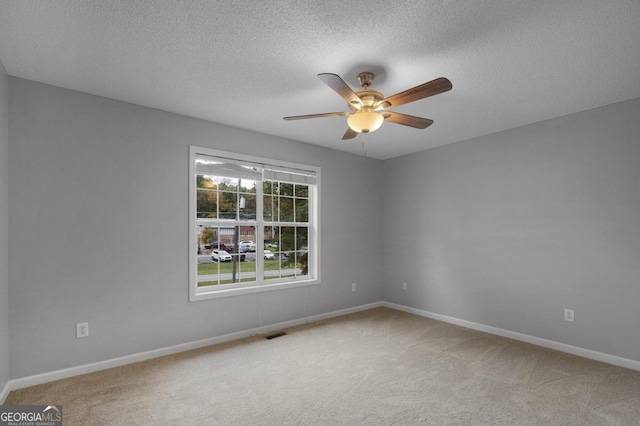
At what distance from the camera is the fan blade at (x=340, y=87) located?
6.79 feet

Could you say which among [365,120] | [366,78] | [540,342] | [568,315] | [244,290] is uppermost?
[366,78]

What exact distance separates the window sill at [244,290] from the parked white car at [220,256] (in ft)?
1.15

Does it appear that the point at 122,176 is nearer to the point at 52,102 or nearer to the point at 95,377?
the point at 52,102

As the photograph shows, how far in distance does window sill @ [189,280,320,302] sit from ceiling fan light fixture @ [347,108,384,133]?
244cm

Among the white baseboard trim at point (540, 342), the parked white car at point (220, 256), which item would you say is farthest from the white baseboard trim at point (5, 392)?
the white baseboard trim at point (540, 342)

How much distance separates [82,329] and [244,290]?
1.59 meters

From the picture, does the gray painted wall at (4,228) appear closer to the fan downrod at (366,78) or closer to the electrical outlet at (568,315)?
the fan downrod at (366,78)

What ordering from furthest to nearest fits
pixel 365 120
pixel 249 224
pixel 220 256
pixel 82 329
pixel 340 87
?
pixel 249 224, pixel 220 256, pixel 82 329, pixel 365 120, pixel 340 87

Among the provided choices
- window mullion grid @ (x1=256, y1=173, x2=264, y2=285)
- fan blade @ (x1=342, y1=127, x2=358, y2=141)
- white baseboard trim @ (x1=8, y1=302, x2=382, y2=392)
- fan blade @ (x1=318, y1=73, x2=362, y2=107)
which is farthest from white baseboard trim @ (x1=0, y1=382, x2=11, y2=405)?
fan blade @ (x1=342, y1=127, x2=358, y2=141)

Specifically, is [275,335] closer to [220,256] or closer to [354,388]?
[220,256]

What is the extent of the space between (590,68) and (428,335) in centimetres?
306

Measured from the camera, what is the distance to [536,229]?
3.83m

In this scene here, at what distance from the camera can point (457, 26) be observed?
6.73ft

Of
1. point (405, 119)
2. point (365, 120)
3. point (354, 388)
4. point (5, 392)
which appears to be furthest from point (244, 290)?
point (405, 119)
